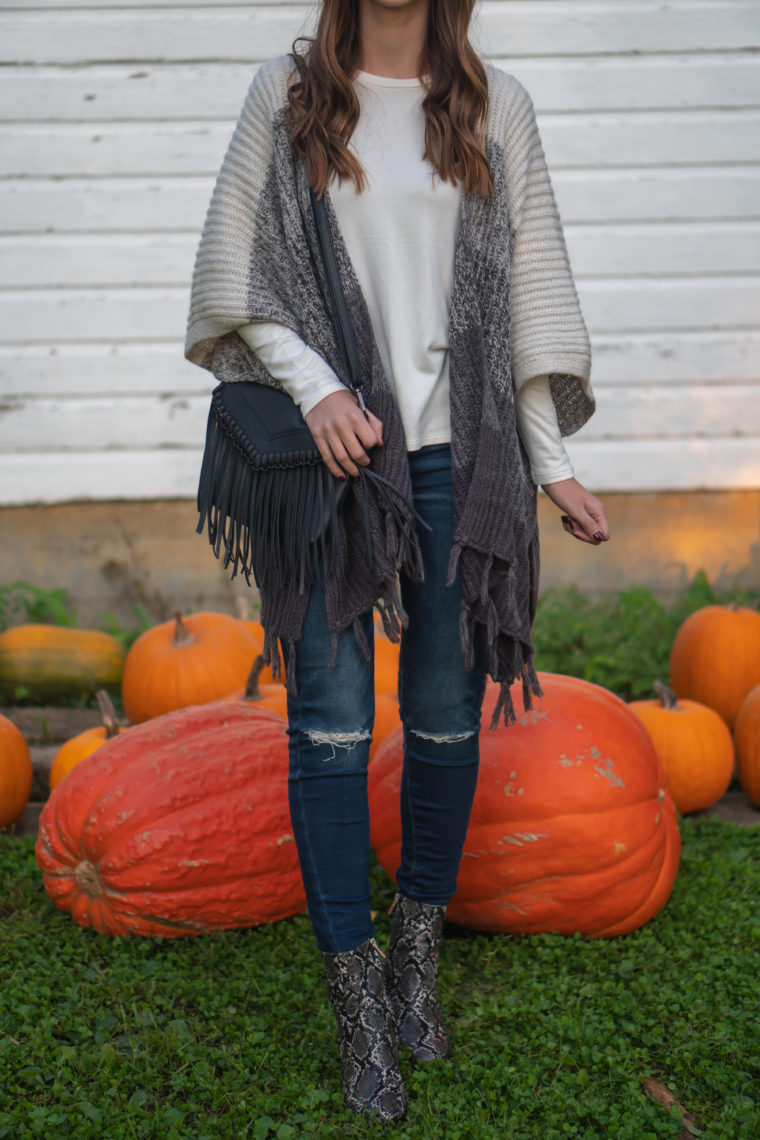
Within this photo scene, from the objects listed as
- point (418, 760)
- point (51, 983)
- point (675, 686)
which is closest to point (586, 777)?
point (418, 760)

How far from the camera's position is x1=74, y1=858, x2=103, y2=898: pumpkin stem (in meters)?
2.24

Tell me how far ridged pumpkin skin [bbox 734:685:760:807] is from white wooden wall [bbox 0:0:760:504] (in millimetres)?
1550

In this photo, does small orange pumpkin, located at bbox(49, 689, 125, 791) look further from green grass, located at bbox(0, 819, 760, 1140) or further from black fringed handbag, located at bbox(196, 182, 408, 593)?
black fringed handbag, located at bbox(196, 182, 408, 593)

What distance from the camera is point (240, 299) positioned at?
171 cm

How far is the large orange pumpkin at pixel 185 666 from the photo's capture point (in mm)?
3270

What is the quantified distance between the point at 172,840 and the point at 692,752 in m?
1.48

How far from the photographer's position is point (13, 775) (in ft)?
9.14

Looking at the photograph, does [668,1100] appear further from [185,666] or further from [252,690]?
[185,666]

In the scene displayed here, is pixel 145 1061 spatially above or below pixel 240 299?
below

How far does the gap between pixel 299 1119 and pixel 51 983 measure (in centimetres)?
66

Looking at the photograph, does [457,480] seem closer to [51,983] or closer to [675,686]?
[51,983]

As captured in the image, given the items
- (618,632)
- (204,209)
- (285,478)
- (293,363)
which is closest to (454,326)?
(293,363)

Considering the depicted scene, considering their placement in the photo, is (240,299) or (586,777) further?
(586,777)

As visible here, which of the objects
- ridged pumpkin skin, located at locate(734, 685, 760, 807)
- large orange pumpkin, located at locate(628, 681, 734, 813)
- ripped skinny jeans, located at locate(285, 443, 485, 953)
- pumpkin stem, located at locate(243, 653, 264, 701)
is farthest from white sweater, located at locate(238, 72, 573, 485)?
ridged pumpkin skin, located at locate(734, 685, 760, 807)
